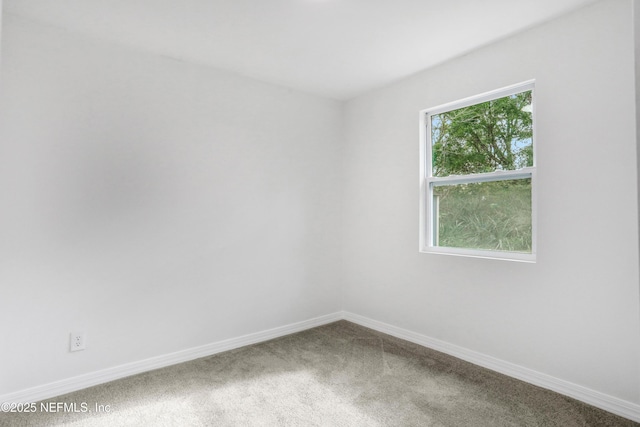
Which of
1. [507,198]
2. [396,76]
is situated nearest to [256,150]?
[396,76]

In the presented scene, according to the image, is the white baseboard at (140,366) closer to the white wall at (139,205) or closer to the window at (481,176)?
the white wall at (139,205)

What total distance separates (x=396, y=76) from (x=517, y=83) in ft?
3.35

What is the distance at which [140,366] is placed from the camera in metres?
2.57

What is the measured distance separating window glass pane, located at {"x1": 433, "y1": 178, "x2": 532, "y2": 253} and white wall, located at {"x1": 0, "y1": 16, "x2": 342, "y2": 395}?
1.26 metres

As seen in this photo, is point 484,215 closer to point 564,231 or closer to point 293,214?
point 564,231

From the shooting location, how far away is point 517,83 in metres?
2.47

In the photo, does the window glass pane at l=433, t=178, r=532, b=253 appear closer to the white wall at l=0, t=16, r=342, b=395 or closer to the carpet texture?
the carpet texture

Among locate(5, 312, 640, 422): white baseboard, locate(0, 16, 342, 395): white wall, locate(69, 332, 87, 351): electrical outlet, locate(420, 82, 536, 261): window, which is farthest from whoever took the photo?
locate(420, 82, 536, 261): window

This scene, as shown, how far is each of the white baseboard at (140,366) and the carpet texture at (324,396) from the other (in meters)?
0.06

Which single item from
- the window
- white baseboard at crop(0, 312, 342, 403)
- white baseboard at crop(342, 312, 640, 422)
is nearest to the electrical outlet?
white baseboard at crop(0, 312, 342, 403)

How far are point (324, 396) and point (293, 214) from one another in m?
1.69

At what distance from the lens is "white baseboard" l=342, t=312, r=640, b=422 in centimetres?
201

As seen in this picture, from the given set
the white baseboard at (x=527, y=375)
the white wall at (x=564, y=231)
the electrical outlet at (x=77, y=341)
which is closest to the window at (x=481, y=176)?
the white wall at (x=564, y=231)

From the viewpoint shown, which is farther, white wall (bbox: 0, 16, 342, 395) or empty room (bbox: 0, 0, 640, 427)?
white wall (bbox: 0, 16, 342, 395)
